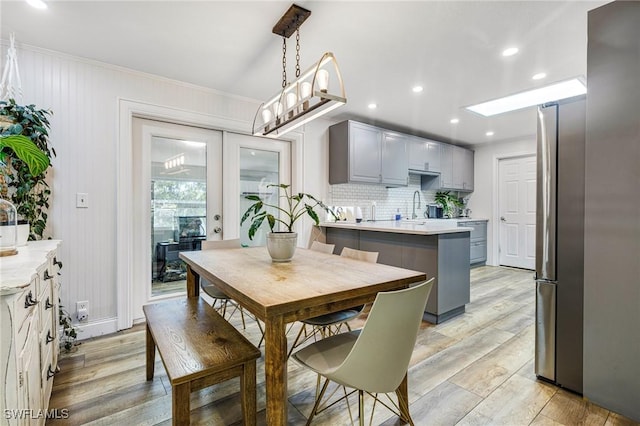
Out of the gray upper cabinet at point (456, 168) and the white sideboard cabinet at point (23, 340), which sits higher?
the gray upper cabinet at point (456, 168)

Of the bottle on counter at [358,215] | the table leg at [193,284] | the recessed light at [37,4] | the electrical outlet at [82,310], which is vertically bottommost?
the electrical outlet at [82,310]

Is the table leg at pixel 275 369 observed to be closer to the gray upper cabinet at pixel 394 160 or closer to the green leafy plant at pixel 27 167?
the green leafy plant at pixel 27 167

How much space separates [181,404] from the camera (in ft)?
3.89

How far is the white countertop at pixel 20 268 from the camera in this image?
0.89 metres

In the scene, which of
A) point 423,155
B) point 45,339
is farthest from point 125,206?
point 423,155

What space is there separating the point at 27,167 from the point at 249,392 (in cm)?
229

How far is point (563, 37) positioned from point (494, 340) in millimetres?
2474

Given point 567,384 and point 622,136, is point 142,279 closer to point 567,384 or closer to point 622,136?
point 567,384

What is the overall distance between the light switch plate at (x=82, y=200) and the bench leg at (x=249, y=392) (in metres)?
2.28

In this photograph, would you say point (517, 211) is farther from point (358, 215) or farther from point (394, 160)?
point (358, 215)

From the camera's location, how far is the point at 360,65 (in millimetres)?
2711

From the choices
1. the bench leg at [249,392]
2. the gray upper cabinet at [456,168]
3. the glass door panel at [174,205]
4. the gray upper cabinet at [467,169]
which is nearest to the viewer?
the bench leg at [249,392]

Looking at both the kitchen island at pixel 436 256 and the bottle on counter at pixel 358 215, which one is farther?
the bottle on counter at pixel 358 215

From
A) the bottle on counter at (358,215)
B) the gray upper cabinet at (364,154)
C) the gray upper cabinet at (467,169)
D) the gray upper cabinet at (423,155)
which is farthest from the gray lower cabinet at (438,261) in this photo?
the gray upper cabinet at (467,169)
